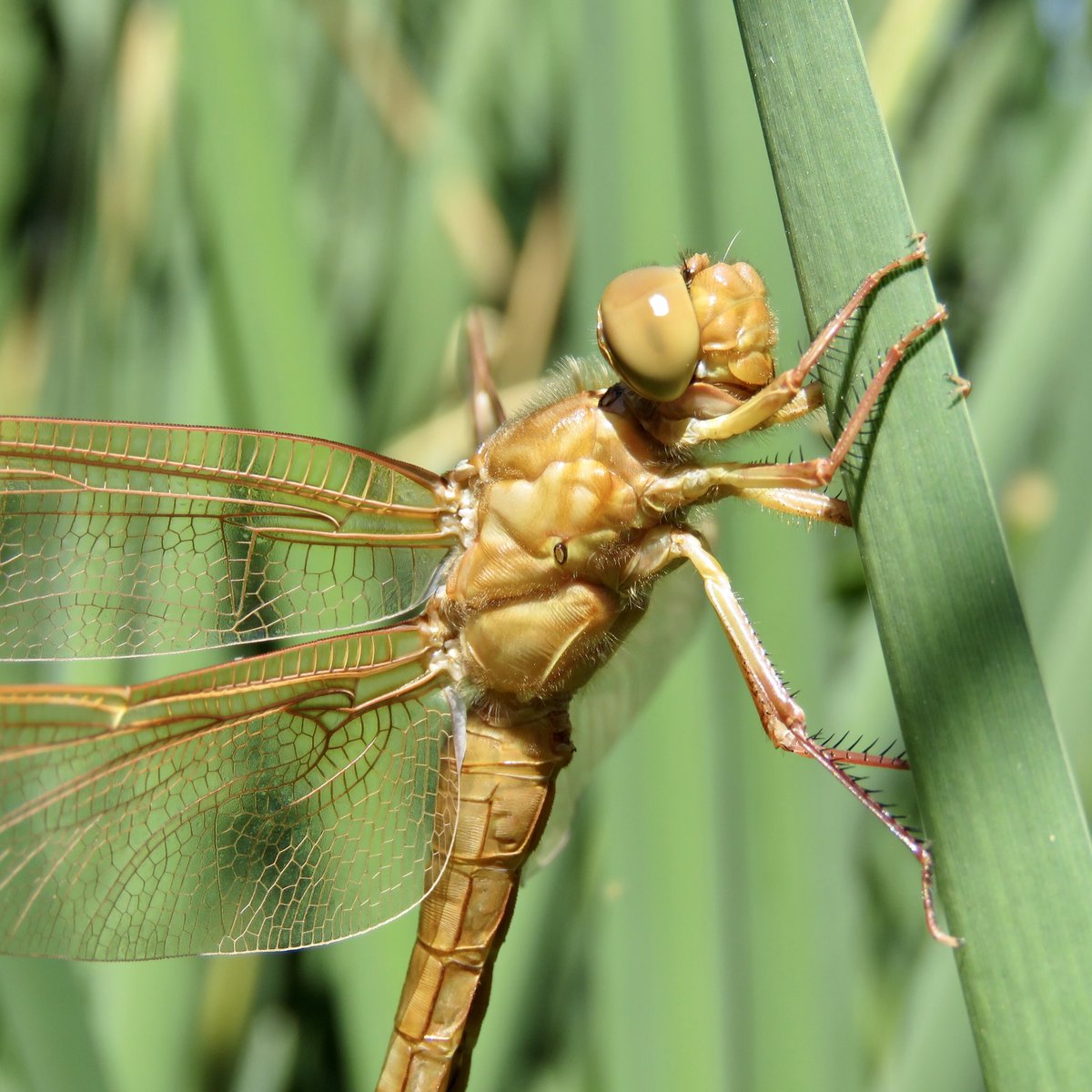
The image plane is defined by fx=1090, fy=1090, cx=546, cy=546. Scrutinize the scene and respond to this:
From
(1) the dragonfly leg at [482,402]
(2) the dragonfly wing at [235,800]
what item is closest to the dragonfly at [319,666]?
(2) the dragonfly wing at [235,800]

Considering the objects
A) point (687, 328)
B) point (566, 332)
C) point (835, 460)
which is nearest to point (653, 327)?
point (687, 328)

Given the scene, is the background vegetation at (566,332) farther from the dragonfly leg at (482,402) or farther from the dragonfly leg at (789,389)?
the dragonfly leg at (482,402)

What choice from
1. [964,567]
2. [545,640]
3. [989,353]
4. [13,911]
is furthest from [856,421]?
[13,911]

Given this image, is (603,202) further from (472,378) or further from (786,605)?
(786,605)

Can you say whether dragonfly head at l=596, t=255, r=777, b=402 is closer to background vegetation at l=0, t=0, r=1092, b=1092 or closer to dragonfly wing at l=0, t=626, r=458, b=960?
background vegetation at l=0, t=0, r=1092, b=1092

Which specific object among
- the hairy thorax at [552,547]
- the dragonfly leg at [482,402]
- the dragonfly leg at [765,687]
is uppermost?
the dragonfly leg at [482,402]

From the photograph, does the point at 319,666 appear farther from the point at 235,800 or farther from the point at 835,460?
the point at 835,460

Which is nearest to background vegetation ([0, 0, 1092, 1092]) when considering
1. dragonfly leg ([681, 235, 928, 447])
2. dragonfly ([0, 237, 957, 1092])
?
dragonfly leg ([681, 235, 928, 447])
